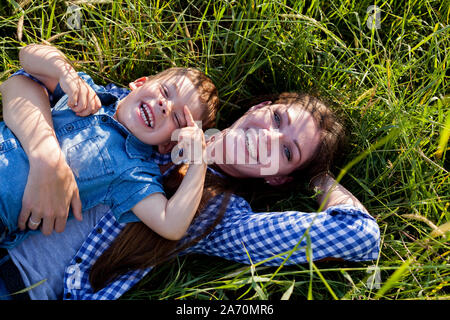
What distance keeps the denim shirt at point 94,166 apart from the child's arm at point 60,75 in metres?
0.08

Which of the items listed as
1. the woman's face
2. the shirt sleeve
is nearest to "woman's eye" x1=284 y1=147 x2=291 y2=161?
the woman's face

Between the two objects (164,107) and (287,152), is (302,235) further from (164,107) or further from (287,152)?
(164,107)

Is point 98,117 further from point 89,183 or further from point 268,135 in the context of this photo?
point 268,135

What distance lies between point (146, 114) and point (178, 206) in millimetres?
489

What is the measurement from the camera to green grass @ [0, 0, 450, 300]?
2.03m

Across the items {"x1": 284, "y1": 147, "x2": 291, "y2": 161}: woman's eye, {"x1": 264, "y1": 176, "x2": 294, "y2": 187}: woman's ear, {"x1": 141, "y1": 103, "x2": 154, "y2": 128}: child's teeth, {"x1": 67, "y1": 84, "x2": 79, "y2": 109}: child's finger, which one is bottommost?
{"x1": 264, "y1": 176, "x2": 294, "y2": 187}: woman's ear

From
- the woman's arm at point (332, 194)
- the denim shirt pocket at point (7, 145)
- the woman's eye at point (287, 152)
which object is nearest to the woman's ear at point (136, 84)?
the denim shirt pocket at point (7, 145)

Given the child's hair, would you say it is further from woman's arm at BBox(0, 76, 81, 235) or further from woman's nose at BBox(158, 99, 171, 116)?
woman's arm at BBox(0, 76, 81, 235)

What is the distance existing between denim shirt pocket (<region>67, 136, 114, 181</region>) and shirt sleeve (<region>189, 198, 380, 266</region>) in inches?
24.1

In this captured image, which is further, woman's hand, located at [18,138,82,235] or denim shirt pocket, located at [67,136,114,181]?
denim shirt pocket, located at [67,136,114,181]

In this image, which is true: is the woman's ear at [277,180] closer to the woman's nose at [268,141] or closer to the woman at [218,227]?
the woman at [218,227]

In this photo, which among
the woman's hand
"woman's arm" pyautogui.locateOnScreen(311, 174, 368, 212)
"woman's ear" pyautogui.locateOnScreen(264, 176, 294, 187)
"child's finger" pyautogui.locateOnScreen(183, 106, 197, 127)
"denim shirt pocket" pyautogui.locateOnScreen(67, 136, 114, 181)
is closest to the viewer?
the woman's hand

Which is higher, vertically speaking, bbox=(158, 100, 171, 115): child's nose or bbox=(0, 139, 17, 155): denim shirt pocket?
bbox=(158, 100, 171, 115): child's nose
